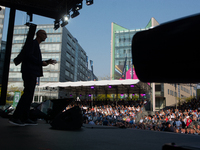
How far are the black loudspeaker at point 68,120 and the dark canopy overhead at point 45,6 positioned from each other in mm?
8011

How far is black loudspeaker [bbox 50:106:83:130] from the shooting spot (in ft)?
7.94

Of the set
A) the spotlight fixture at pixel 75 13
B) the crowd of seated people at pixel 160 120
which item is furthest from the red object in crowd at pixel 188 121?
the spotlight fixture at pixel 75 13

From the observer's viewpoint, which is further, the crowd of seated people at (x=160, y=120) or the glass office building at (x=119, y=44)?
the glass office building at (x=119, y=44)

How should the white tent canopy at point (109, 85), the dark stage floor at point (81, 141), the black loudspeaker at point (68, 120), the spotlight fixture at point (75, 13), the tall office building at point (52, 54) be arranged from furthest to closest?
the tall office building at point (52, 54), the white tent canopy at point (109, 85), the spotlight fixture at point (75, 13), the black loudspeaker at point (68, 120), the dark stage floor at point (81, 141)

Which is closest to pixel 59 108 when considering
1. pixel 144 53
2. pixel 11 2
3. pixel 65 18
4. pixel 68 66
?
pixel 144 53

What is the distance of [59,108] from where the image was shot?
326cm

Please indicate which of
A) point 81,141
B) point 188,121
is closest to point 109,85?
point 188,121

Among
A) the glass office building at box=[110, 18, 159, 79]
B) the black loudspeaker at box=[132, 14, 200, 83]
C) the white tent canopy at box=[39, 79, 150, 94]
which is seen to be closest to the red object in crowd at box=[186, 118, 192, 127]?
the white tent canopy at box=[39, 79, 150, 94]

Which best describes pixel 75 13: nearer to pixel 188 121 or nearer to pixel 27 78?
pixel 27 78

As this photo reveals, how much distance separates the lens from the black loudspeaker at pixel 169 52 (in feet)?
1.89

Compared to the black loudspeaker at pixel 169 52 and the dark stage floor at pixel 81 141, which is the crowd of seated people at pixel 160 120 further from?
the black loudspeaker at pixel 169 52

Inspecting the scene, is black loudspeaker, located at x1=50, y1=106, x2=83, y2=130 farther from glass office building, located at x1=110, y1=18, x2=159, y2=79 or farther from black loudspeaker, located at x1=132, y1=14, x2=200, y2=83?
glass office building, located at x1=110, y1=18, x2=159, y2=79

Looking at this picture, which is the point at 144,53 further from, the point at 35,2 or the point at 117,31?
the point at 117,31

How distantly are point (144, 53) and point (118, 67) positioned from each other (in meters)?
44.8
